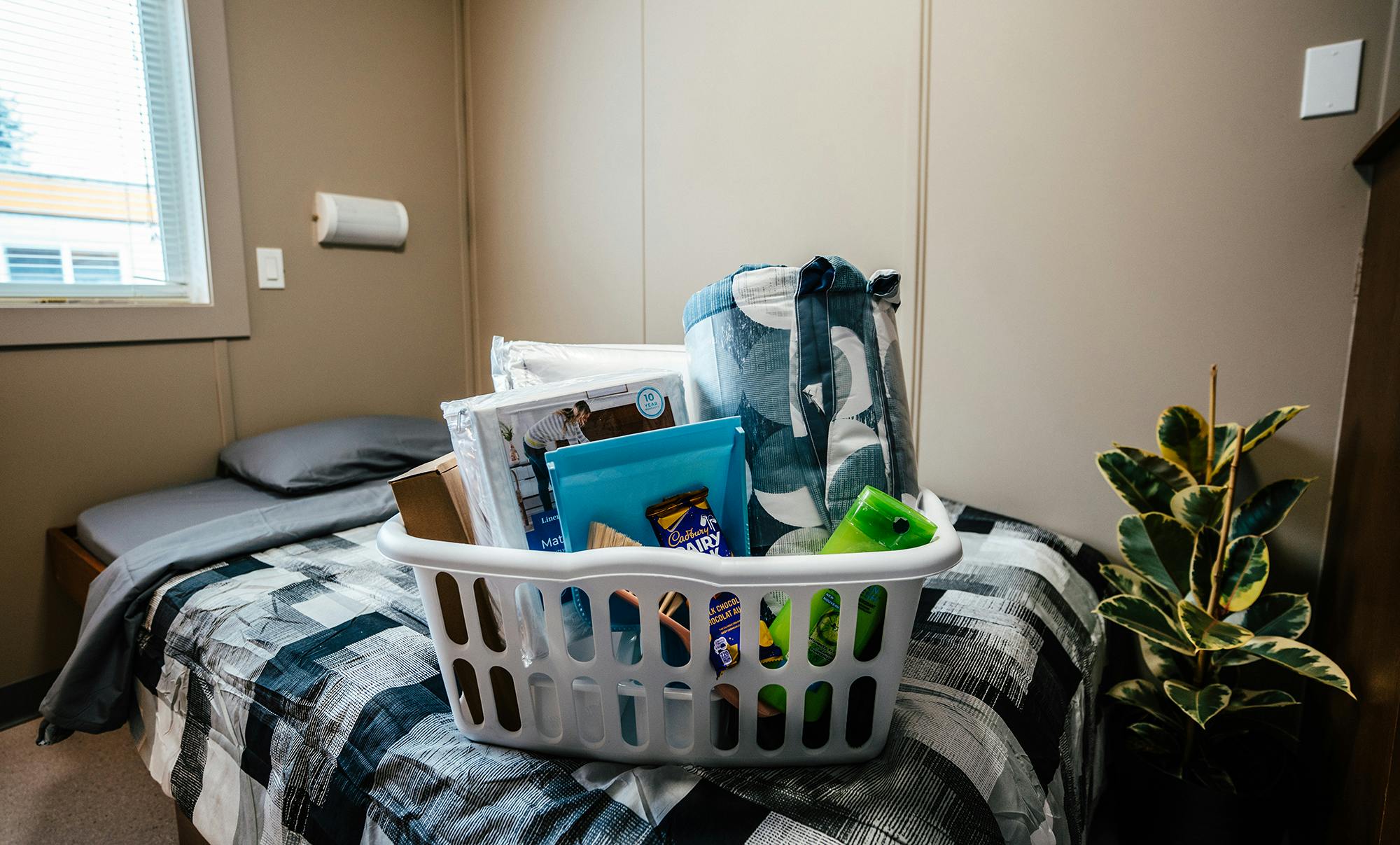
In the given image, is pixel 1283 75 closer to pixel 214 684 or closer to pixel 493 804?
pixel 493 804

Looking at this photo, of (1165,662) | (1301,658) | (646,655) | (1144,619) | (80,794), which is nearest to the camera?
(646,655)

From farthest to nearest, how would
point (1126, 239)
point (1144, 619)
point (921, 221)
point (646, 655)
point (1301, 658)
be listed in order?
point (921, 221) → point (1126, 239) → point (1144, 619) → point (1301, 658) → point (646, 655)

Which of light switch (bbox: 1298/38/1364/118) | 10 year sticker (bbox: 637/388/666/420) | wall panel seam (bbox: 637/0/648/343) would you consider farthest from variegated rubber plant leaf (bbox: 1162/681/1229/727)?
wall panel seam (bbox: 637/0/648/343)

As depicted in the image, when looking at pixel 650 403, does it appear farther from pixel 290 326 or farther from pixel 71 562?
pixel 290 326

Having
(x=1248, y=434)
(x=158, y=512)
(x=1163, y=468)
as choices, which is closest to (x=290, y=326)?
(x=158, y=512)

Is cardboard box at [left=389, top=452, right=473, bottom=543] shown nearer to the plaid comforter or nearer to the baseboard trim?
the plaid comforter

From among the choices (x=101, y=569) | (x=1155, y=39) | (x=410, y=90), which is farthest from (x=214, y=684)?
(x=410, y=90)

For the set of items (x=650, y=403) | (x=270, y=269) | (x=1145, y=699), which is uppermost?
(x=270, y=269)

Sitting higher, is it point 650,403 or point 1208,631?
point 650,403

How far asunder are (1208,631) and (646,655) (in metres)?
0.82

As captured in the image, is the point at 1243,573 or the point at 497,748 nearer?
the point at 497,748

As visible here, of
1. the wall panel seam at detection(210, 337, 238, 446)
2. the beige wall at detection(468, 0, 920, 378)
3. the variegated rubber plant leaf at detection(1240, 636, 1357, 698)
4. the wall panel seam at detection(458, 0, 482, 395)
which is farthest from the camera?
the wall panel seam at detection(458, 0, 482, 395)

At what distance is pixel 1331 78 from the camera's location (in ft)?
3.75

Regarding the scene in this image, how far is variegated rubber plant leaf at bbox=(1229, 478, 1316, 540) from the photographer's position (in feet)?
3.46
